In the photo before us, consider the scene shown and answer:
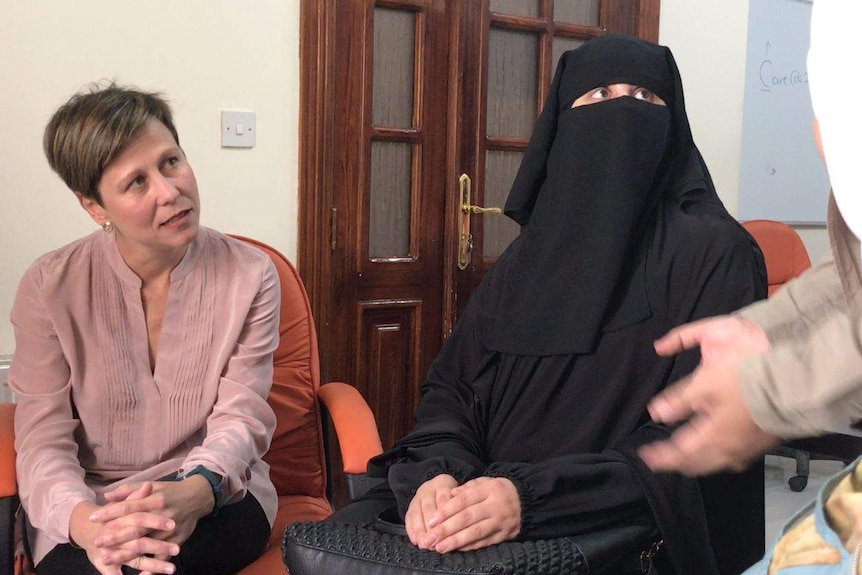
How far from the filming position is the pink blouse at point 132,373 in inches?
67.1

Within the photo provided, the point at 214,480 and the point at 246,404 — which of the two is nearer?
the point at 214,480

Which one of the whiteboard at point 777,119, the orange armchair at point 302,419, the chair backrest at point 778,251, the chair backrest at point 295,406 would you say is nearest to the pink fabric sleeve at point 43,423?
the orange armchair at point 302,419

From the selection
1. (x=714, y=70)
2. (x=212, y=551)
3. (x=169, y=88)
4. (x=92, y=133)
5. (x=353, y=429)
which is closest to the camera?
(x=212, y=551)

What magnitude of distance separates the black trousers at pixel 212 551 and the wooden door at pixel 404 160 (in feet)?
4.35

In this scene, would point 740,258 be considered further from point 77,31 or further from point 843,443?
point 77,31

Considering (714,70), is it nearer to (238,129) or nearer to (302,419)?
(238,129)

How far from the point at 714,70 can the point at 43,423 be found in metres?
3.09

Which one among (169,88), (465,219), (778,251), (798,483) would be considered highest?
(169,88)

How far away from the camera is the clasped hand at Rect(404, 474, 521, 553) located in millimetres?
1429

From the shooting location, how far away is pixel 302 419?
2.02 m

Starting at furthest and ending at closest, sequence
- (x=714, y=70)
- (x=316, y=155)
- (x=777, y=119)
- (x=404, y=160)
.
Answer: (x=777, y=119), (x=714, y=70), (x=404, y=160), (x=316, y=155)

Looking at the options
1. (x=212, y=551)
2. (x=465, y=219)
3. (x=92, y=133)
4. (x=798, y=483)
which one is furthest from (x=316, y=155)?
(x=798, y=483)

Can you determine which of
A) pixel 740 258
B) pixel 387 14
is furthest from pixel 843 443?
pixel 387 14

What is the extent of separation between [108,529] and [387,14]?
206 centimetres
